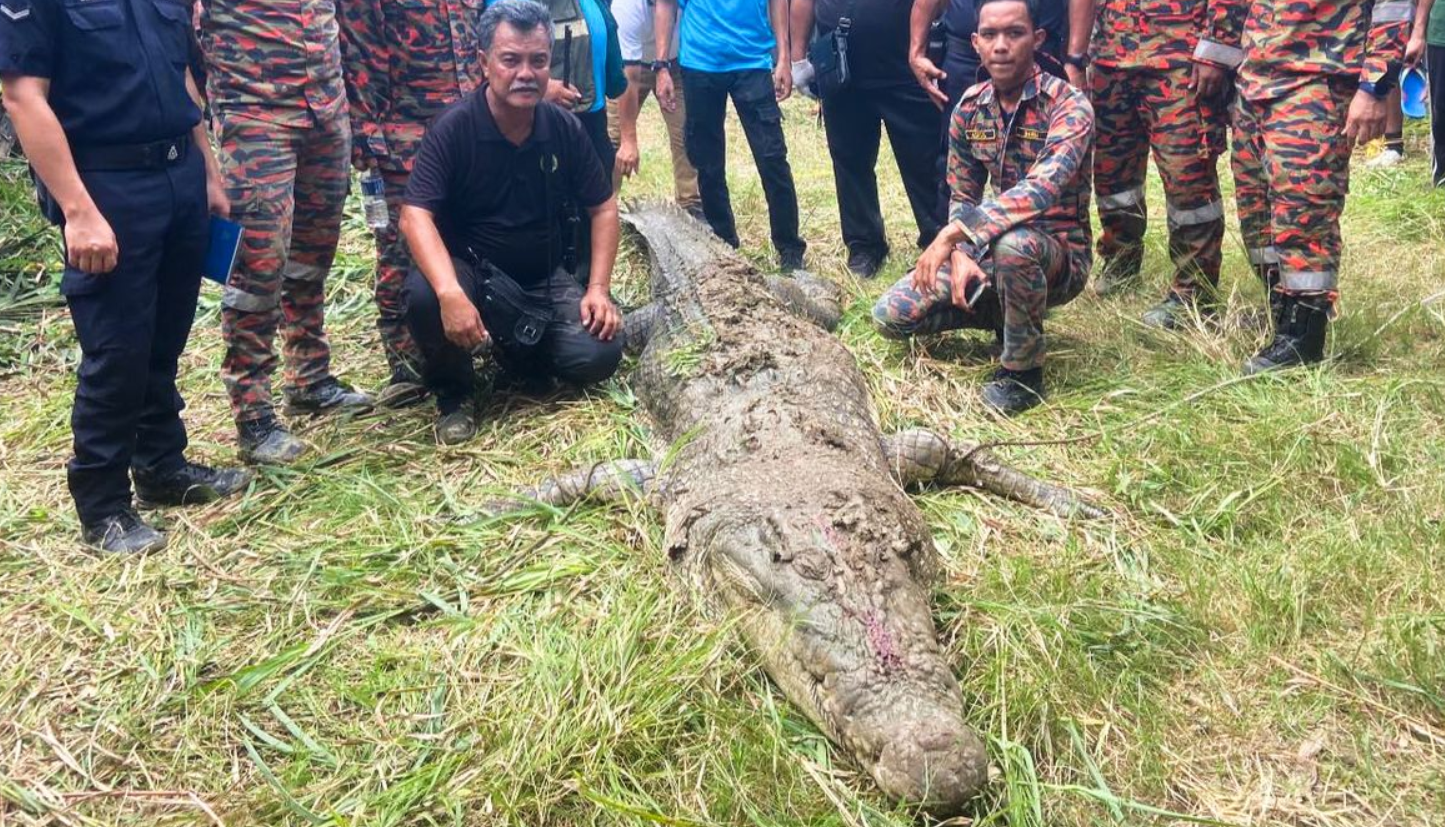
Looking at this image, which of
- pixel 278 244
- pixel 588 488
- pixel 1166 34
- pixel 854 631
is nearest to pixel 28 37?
pixel 278 244

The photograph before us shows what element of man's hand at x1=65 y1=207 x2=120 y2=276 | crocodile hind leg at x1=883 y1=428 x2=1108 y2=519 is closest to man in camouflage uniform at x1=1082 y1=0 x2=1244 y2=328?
crocodile hind leg at x1=883 y1=428 x2=1108 y2=519

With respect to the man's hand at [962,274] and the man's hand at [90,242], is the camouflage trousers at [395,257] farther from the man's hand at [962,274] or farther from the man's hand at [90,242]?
the man's hand at [962,274]

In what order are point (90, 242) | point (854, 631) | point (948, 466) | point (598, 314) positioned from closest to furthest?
point (854, 631) → point (90, 242) → point (948, 466) → point (598, 314)

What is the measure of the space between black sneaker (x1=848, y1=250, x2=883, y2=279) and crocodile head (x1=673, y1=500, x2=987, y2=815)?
3193 mm

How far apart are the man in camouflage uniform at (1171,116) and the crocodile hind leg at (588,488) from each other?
254 cm

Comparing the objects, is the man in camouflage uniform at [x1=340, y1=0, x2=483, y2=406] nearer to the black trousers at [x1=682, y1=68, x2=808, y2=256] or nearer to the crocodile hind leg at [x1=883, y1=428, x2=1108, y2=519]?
the black trousers at [x1=682, y1=68, x2=808, y2=256]

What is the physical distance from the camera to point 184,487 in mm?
3789

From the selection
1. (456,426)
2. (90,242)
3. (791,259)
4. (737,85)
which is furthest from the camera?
(791,259)

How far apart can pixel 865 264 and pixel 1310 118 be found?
2655 millimetres

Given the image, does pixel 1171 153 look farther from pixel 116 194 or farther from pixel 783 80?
pixel 116 194

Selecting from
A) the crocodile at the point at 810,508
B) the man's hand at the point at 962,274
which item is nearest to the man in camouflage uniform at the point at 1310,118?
the man's hand at the point at 962,274

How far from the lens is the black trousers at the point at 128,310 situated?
3225 millimetres

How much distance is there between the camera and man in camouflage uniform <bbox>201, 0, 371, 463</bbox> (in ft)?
12.6

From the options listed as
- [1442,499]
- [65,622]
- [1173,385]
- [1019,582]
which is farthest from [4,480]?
[1442,499]
